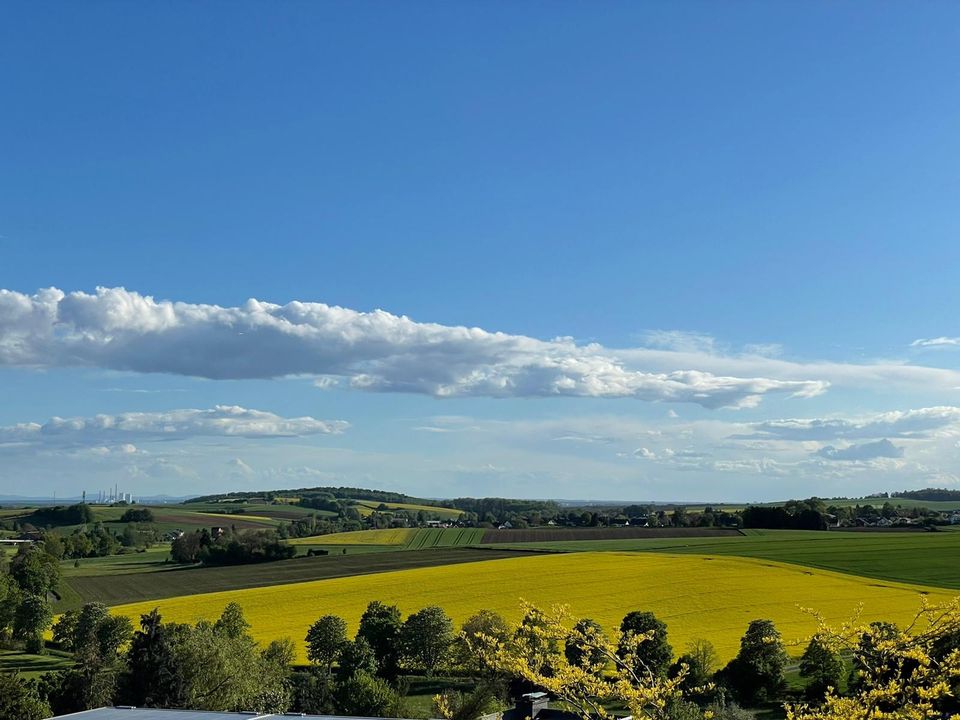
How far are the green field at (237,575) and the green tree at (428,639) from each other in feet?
106

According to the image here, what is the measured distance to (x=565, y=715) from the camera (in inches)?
1574

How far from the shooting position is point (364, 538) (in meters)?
132

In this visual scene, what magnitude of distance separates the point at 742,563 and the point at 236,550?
199ft

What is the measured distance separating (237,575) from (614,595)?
42799 millimetres

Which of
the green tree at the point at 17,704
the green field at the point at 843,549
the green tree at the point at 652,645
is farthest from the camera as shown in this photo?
the green field at the point at 843,549

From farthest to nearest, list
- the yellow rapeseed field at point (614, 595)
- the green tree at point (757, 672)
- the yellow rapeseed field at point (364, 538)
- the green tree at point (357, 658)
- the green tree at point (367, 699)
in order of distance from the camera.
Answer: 1. the yellow rapeseed field at point (364, 538)
2. the yellow rapeseed field at point (614, 595)
3. the green tree at point (357, 658)
4. the green tree at point (757, 672)
5. the green tree at point (367, 699)

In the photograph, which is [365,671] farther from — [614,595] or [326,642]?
[614,595]

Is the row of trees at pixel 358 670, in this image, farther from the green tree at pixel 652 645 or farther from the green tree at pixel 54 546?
the green tree at pixel 54 546

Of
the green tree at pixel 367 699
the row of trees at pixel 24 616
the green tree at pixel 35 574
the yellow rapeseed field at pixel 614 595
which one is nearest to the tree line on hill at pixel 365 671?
the green tree at pixel 367 699

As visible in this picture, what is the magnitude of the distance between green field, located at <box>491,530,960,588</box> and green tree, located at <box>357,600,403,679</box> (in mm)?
43842

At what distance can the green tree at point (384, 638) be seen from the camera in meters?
52.7

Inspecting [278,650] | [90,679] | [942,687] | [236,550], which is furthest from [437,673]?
[236,550]

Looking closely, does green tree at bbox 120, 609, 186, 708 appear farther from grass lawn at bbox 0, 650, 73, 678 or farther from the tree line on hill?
grass lawn at bbox 0, 650, 73, 678

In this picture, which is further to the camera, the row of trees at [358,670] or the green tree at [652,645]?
the green tree at [652,645]
